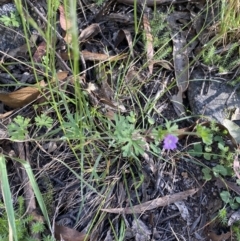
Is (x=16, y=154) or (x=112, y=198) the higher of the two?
(x=16, y=154)

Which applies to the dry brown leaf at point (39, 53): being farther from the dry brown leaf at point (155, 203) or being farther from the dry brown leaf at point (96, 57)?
the dry brown leaf at point (155, 203)

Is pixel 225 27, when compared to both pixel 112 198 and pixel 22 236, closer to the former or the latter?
pixel 112 198

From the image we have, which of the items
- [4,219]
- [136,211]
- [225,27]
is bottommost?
[136,211]

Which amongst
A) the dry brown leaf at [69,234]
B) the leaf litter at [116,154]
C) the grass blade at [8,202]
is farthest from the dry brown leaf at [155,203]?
the grass blade at [8,202]

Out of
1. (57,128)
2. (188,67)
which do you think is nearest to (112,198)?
(57,128)

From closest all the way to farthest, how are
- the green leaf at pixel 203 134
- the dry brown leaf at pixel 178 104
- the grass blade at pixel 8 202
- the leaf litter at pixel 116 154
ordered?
the grass blade at pixel 8 202
the green leaf at pixel 203 134
the leaf litter at pixel 116 154
the dry brown leaf at pixel 178 104

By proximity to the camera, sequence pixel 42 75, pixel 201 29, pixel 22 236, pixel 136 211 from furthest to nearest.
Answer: pixel 201 29, pixel 42 75, pixel 136 211, pixel 22 236

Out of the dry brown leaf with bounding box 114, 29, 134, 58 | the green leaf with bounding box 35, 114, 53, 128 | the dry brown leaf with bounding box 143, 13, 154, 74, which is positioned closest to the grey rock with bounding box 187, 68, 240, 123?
the dry brown leaf with bounding box 143, 13, 154, 74

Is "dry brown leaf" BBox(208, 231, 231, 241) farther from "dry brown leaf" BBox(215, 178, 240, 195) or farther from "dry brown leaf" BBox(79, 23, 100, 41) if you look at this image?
"dry brown leaf" BBox(79, 23, 100, 41)

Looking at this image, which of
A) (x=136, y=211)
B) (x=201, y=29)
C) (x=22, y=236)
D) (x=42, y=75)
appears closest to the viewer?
(x=22, y=236)
